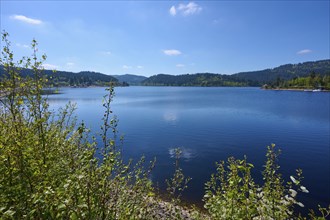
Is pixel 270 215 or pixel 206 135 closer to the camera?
pixel 270 215

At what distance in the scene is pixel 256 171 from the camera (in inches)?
933

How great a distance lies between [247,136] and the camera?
3728cm

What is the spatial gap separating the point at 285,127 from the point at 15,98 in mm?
49327

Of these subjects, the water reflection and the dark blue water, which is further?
the water reflection

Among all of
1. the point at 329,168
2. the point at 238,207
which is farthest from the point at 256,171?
the point at 238,207

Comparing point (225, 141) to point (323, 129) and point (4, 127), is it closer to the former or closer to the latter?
point (323, 129)

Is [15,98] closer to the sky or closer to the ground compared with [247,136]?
closer to the sky

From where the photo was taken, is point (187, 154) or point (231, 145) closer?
point (187, 154)

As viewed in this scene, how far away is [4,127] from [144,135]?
34.0 meters

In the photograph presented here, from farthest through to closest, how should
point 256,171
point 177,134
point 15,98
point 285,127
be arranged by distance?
point 285,127, point 177,134, point 256,171, point 15,98

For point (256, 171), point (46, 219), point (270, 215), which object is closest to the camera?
point (46, 219)

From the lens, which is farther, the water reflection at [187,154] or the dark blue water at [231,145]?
the water reflection at [187,154]

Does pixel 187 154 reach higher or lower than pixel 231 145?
lower

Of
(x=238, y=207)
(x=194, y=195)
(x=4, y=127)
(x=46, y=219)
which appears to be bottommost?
(x=194, y=195)
